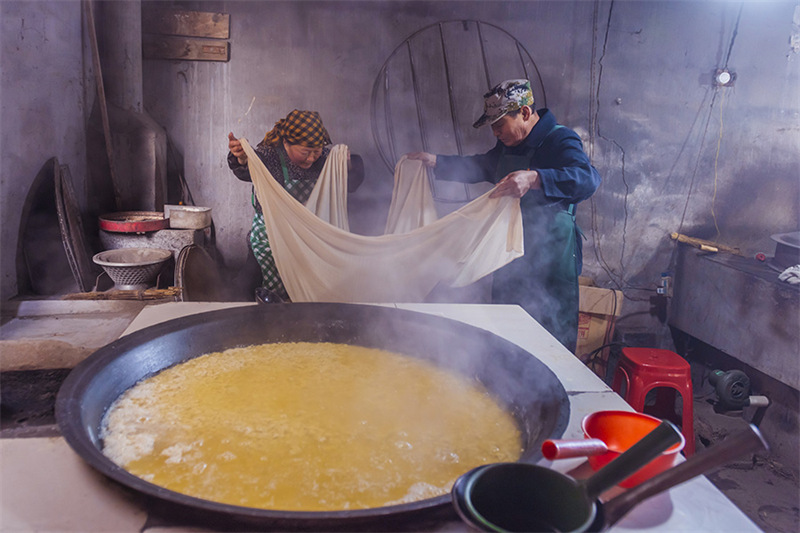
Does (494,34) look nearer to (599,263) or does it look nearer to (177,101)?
(599,263)

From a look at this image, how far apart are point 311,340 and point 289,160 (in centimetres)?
174

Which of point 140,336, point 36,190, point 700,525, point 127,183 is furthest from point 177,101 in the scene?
point 700,525

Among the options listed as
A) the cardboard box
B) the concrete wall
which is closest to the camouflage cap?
the cardboard box

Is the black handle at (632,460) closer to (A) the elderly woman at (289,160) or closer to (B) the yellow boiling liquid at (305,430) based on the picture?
(B) the yellow boiling liquid at (305,430)

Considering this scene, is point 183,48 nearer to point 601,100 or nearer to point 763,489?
point 601,100

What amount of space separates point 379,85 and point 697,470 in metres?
4.04

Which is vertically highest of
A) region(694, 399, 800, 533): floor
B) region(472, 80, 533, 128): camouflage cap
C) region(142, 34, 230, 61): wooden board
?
region(142, 34, 230, 61): wooden board

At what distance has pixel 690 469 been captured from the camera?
70cm

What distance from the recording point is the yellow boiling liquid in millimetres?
1145

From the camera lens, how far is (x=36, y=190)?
322 centimetres

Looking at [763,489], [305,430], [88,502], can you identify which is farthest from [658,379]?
[88,502]

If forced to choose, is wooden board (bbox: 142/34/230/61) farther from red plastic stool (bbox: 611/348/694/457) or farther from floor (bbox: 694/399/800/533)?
floor (bbox: 694/399/800/533)

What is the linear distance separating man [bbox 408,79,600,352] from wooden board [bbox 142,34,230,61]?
91.8 inches

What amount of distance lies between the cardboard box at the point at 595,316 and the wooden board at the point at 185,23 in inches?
143
